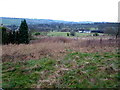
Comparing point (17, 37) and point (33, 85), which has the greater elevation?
point (17, 37)

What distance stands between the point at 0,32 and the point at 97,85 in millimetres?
14619

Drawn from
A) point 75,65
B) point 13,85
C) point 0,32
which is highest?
point 0,32

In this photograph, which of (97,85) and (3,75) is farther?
(3,75)

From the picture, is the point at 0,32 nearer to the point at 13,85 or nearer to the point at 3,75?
the point at 3,75

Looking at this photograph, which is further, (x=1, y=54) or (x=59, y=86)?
(x=1, y=54)

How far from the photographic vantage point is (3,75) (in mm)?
4992

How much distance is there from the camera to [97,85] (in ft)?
11.9

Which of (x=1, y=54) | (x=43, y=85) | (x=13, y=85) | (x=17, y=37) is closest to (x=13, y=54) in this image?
(x=1, y=54)

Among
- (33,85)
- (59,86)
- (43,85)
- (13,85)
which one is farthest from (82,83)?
(13,85)

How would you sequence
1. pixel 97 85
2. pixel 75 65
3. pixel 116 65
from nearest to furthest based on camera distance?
1. pixel 97 85
2. pixel 116 65
3. pixel 75 65

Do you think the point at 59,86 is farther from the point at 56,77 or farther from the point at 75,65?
the point at 75,65

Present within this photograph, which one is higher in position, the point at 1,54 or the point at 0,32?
the point at 0,32

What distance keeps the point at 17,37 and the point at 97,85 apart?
13.8 m

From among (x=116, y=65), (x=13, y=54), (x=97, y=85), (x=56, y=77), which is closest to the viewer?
(x=97, y=85)
